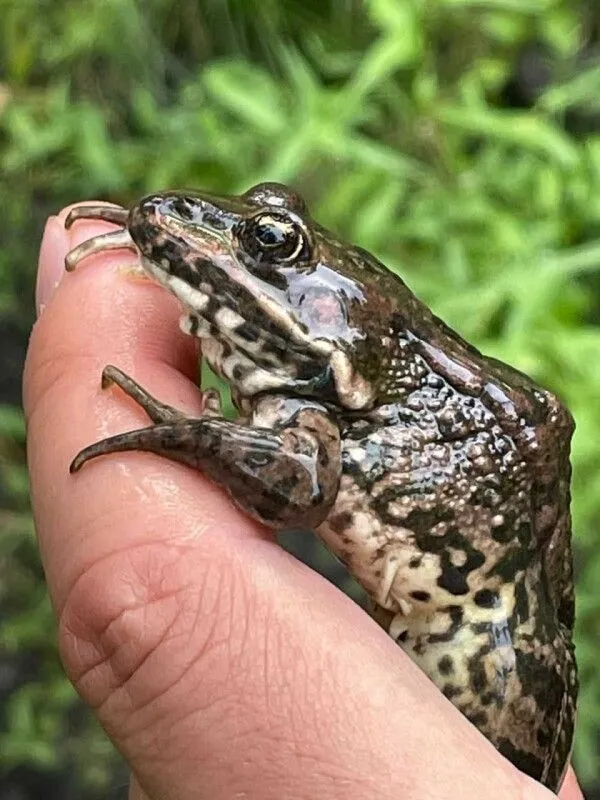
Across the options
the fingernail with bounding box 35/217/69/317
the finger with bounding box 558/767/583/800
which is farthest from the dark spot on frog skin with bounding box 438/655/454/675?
the fingernail with bounding box 35/217/69/317

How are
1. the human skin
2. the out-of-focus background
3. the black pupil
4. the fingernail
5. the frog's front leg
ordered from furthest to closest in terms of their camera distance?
the out-of-focus background, the fingernail, the black pupil, the frog's front leg, the human skin

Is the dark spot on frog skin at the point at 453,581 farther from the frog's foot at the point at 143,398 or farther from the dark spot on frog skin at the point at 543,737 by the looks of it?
the frog's foot at the point at 143,398

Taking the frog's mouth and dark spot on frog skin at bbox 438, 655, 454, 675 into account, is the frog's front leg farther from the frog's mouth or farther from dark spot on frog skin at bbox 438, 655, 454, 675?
dark spot on frog skin at bbox 438, 655, 454, 675

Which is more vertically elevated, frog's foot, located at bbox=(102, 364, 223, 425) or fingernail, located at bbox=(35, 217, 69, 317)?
fingernail, located at bbox=(35, 217, 69, 317)

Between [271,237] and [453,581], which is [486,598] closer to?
[453,581]

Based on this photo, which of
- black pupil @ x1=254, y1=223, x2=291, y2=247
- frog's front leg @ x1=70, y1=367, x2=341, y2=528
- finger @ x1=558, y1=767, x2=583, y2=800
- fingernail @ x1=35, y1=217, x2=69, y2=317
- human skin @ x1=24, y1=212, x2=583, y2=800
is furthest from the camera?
finger @ x1=558, y1=767, x2=583, y2=800

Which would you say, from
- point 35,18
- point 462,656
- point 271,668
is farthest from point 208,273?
point 35,18

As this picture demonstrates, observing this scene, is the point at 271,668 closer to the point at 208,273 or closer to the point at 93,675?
the point at 93,675
